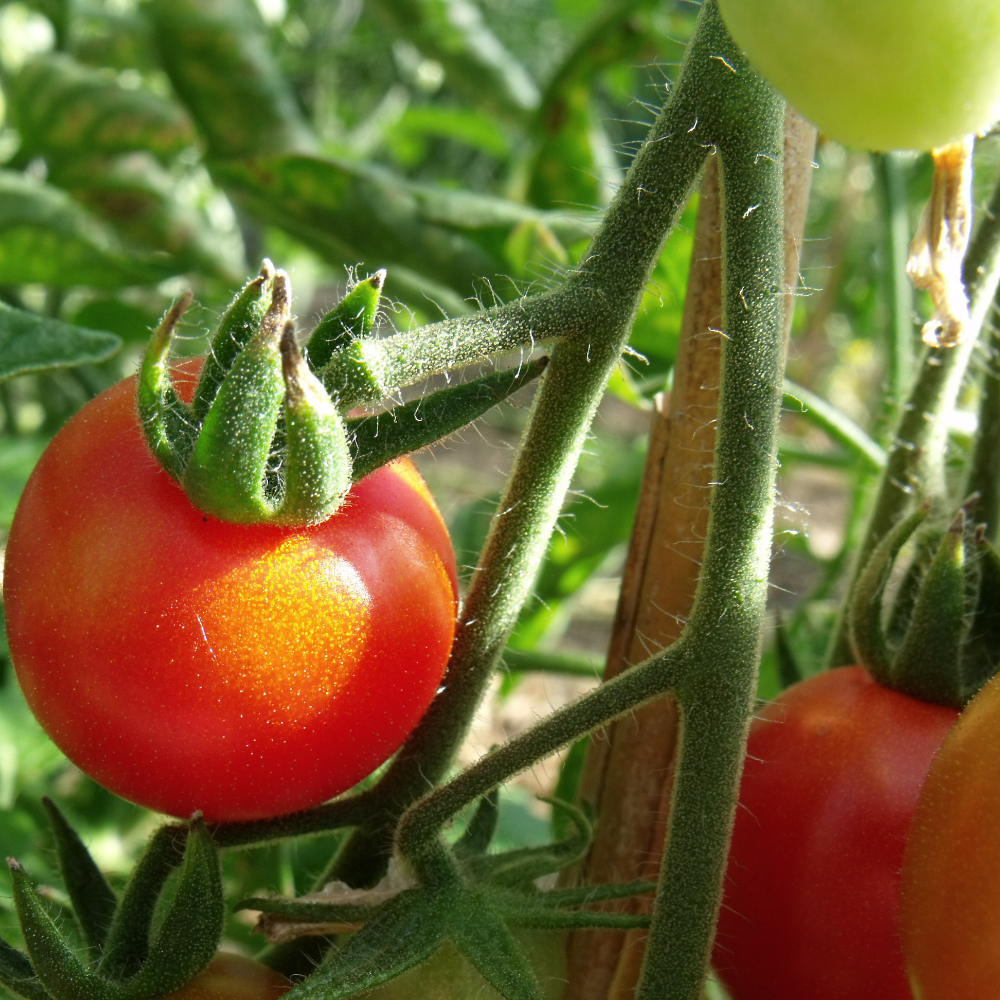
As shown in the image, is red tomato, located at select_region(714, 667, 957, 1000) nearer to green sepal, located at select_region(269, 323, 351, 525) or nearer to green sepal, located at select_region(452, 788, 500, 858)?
green sepal, located at select_region(452, 788, 500, 858)

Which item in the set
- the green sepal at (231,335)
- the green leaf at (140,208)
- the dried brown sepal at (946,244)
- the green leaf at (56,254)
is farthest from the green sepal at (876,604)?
the green leaf at (140,208)

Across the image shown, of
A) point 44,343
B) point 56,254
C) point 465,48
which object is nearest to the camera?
point 44,343

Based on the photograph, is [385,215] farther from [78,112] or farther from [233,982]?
[233,982]

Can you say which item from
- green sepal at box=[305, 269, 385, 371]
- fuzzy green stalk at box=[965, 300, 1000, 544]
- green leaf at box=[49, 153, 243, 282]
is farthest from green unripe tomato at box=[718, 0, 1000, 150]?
green leaf at box=[49, 153, 243, 282]

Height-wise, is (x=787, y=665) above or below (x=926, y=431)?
below

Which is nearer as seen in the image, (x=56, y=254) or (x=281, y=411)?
(x=281, y=411)

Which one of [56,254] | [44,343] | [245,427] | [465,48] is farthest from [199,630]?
[465,48]

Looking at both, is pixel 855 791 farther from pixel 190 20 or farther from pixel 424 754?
pixel 190 20
